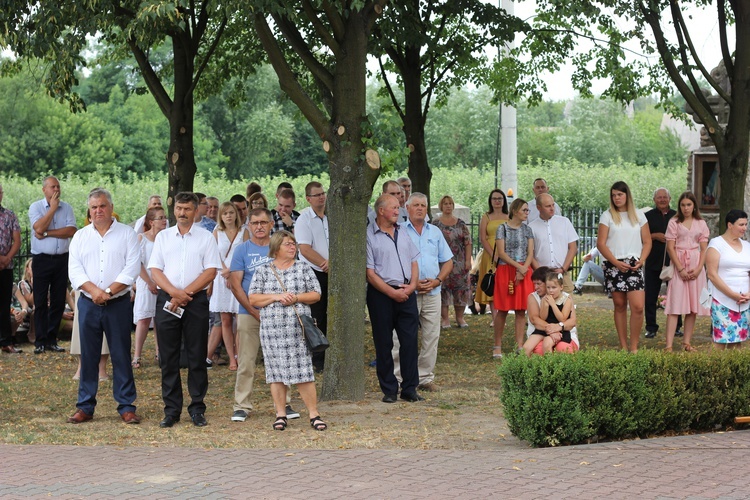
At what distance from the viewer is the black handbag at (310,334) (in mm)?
9015

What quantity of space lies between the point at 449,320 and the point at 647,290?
3.36 metres

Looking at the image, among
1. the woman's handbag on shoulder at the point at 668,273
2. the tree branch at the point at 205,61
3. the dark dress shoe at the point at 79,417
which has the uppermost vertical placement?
the tree branch at the point at 205,61

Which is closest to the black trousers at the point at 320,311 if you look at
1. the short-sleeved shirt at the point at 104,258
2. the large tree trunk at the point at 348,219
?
the large tree trunk at the point at 348,219

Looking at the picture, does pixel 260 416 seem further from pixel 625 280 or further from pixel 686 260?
pixel 686 260

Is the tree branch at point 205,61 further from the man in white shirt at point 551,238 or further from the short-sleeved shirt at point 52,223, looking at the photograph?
the man in white shirt at point 551,238

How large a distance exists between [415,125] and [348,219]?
635cm

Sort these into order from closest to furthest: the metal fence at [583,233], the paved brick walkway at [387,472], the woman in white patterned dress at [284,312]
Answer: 1. the paved brick walkway at [387,472]
2. the woman in white patterned dress at [284,312]
3. the metal fence at [583,233]

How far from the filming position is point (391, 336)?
1068 cm

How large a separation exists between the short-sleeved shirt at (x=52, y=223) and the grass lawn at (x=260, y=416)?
1.58m

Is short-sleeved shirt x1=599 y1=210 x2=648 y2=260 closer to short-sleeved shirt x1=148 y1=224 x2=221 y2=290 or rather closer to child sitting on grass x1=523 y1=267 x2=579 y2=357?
child sitting on grass x1=523 y1=267 x2=579 y2=357

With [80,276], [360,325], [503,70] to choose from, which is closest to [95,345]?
[80,276]

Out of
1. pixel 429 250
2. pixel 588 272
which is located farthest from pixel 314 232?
pixel 588 272

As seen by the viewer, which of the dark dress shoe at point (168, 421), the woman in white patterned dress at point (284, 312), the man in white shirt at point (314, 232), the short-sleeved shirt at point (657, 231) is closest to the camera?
the woman in white patterned dress at point (284, 312)

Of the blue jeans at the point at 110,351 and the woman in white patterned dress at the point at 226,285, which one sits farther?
the woman in white patterned dress at the point at 226,285
